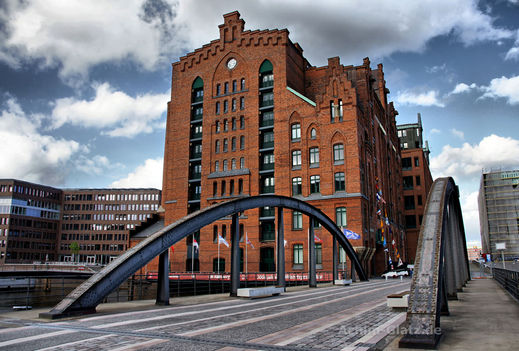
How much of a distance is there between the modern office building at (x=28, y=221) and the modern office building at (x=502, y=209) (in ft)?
341

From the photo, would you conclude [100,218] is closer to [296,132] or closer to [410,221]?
[410,221]

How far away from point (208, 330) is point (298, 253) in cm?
3600

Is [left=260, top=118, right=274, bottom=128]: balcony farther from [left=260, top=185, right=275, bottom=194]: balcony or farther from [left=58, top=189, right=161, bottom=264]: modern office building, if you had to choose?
[left=58, top=189, right=161, bottom=264]: modern office building

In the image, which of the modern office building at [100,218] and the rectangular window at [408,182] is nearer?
the rectangular window at [408,182]

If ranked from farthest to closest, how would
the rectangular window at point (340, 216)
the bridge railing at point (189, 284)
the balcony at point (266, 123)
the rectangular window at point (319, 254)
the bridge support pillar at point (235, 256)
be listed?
the balcony at point (266, 123)
the rectangular window at point (340, 216)
the rectangular window at point (319, 254)
the bridge railing at point (189, 284)
the bridge support pillar at point (235, 256)

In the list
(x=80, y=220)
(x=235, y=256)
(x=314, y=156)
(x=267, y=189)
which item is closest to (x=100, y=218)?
(x=80, y=220)

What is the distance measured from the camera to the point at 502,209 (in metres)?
95.1

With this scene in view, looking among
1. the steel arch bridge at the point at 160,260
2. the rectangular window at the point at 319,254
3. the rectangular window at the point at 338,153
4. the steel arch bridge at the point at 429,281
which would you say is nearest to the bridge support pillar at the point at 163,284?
the steel arch bridge at the point at 160,260

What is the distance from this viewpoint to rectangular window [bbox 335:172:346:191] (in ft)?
139

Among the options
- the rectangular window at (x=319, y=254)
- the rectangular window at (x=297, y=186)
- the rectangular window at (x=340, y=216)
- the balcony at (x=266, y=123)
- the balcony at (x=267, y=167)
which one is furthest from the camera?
the balcony at (x=266, y=123)

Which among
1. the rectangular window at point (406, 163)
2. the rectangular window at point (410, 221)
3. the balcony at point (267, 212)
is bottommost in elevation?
the balcony at point (267, 212)

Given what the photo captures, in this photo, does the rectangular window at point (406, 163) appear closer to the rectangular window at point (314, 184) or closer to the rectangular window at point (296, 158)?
the rectangular window at point (296, 158)

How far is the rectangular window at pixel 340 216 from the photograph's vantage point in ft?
137

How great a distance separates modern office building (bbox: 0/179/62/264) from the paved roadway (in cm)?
9330
